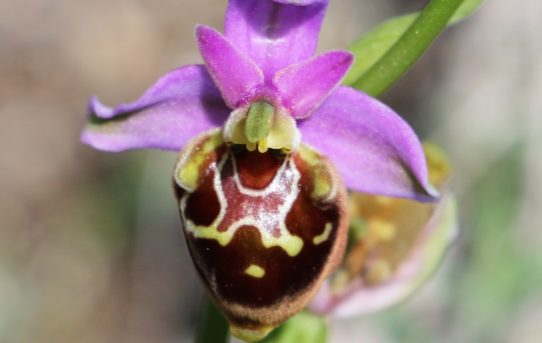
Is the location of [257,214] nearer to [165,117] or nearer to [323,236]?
[323,236]

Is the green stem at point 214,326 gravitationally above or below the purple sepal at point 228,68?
below

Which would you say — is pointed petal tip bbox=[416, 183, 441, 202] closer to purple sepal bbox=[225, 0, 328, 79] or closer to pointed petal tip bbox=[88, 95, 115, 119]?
purple sepal bbox=[225, 0, 328, 79]

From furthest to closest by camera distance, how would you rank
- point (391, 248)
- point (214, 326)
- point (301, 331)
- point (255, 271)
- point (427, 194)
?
point (391, 248) → point (301, 331) → point (214, 326) → point (427, 194) → point (255, 271)

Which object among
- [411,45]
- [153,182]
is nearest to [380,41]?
[411,45]

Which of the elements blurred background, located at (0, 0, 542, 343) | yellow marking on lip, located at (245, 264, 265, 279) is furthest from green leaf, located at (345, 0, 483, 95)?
blurred background, located at (0, 0, 542, 343)

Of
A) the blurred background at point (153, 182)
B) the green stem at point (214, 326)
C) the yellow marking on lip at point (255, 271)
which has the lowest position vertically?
the blurred background at point (153, 182)

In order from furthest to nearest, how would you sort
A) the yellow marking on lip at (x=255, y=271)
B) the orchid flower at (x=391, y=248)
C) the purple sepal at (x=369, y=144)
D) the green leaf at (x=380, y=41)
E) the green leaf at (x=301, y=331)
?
the orchid flower at (x=391, y=248), the green leaf at (x=301, y=331), the green leaf at (x=380, y=41), the purple sepal at (x=369, y=144), the yellow marking on lip at (x=255, y=271)

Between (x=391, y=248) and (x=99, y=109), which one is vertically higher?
(x=99, y=109)

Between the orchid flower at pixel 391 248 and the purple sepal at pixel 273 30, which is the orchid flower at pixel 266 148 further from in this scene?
the orchid flower at pixel 391 248

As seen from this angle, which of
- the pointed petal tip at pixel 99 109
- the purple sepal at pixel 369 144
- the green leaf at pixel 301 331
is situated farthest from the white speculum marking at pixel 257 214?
the green leaf at pixel 301 331
